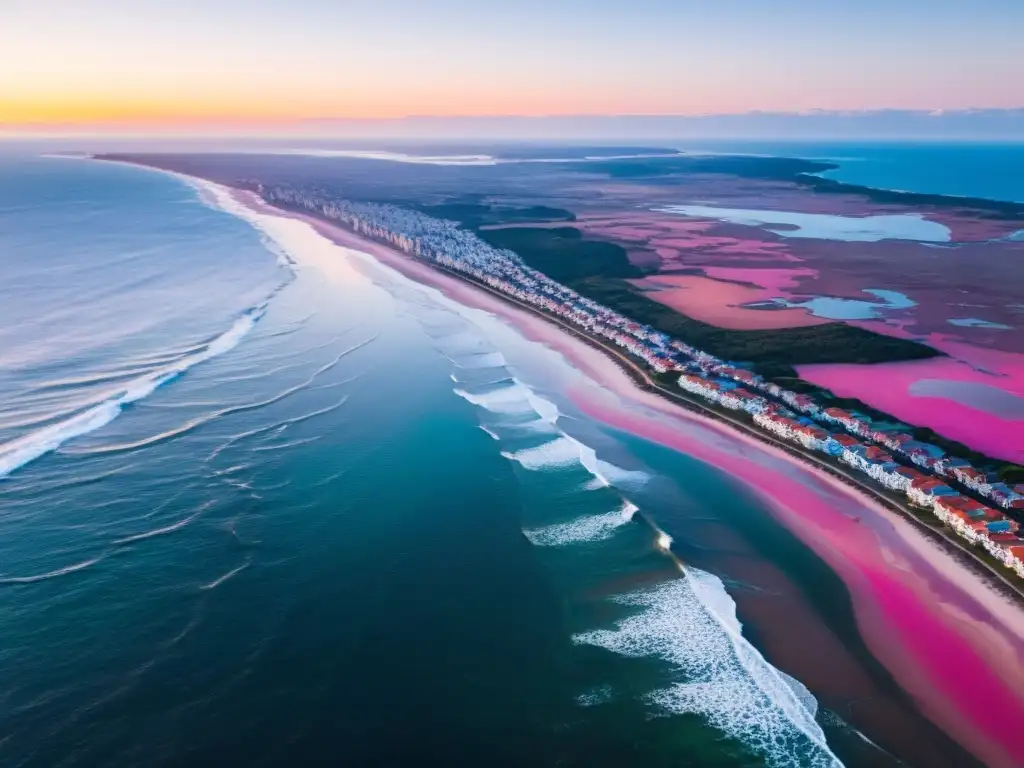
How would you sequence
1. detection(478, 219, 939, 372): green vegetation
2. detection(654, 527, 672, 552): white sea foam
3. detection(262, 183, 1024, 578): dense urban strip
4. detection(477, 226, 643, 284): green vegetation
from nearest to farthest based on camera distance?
detection(654, 527, 672, 552): white sea foam → detection(262, 183, 1024, 578): dense urban strip → detection(478, 219, 939, 372): green vegetation → detection(477, 226, 643, 284): green vegetation

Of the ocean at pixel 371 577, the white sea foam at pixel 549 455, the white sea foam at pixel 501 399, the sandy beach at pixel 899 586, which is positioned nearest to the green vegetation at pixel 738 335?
the sandy beach at pixel 899 586

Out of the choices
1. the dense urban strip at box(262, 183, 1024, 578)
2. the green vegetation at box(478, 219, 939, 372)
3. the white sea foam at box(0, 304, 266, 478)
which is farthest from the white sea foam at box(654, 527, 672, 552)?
the white sea foam at box(0, 304, 266, 478)

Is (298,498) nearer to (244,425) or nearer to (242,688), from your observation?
(244,425)

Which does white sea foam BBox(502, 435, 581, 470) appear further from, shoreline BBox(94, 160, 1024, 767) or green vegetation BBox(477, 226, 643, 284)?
green vegetation BBox(477, 226, 643, 284)

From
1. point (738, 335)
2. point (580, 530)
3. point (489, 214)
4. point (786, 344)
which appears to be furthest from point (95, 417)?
point (489, 214)

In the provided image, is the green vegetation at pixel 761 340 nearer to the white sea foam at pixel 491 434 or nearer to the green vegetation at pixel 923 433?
the green vegetation at pixel 923 433

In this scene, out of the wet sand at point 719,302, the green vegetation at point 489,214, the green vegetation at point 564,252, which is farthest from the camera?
the green vegetation at point 489,214

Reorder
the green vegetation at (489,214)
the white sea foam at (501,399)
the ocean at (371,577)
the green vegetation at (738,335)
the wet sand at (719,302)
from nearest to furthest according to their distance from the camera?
the ocean at (371,577), the white sea foam at (501,399), the green vegetation at (738,335), the wet sand at (719,302), the green vegetation at (489,214)
